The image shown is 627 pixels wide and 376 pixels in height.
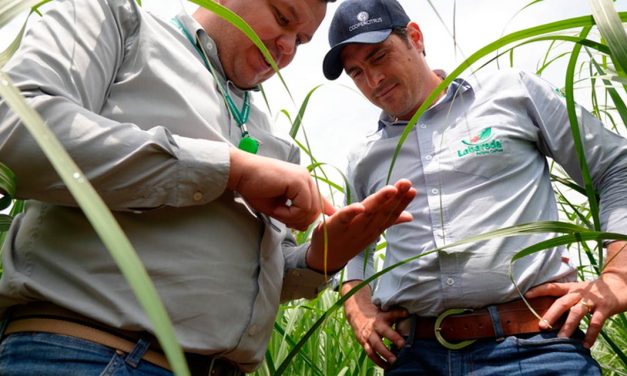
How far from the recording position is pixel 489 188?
123 centimetres

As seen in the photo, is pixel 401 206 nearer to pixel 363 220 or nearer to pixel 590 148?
pixel 363 220

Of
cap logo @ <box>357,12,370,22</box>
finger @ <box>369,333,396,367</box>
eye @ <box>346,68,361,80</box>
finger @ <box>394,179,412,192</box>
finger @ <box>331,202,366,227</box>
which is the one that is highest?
cap logo @ <box>357,12,370,22</box>

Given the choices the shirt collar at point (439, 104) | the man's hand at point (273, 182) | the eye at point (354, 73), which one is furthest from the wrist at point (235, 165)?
the eye at point (354, 73)

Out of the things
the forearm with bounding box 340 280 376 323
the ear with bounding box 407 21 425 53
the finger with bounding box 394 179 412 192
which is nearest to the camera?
the finger with bounding box 394 179 412 192

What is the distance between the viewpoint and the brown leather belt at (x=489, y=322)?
43.0 inches

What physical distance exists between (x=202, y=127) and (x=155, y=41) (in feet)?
0.47

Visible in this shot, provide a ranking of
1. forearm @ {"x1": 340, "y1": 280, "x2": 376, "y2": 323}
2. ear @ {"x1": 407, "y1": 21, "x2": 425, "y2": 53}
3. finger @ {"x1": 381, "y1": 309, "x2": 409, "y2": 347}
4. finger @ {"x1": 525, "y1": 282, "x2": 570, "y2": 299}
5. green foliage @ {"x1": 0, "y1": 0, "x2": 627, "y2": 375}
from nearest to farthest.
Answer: green foliage @ {"x1": 0, "y1": 0, "x2": 627, "y2": 375} < finger @ {"x1": 525, "y1": 282, "x2": 570, "y2": 299} < finger @ {"x1": 381, "y1": 309, "x2": 409, "y2": 347} < forearm @ {"x1": 340, "y1": 280, "x2": 376, "y2": 323} < ear @ {"x1": 407, "y1": 21, "x2": 425, "y2": 53}

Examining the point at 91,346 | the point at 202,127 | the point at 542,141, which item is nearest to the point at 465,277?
the point at 542,141

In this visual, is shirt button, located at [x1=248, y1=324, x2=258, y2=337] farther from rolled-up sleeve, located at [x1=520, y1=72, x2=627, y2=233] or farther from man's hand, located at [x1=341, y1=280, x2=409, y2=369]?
rolled-up sleeve, located at [x1=520, y1=72, x2=627, y2=233]

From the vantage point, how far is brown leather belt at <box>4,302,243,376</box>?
65cm

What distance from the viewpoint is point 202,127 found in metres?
0.80

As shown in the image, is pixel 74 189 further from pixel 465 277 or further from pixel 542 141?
pixel 542 141

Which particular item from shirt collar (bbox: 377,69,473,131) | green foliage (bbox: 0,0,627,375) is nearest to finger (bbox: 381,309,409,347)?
green foliage (bbox: 0,0,627,375)

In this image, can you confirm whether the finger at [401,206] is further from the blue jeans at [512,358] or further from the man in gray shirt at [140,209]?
the blue jeans at [512,358]
